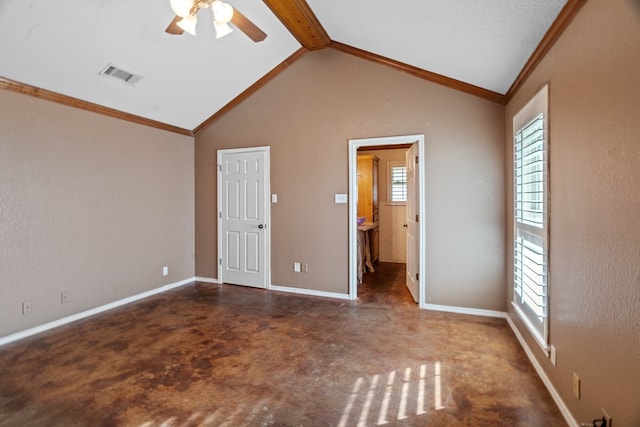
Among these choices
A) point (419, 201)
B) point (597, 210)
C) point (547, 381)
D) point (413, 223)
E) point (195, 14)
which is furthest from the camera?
Result: point (413, 223)

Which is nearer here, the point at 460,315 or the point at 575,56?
the point at 575,56

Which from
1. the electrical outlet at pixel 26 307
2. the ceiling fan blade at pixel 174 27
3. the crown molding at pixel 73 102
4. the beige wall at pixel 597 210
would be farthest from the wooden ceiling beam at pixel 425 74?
the electrical outlet at pixel 26 307

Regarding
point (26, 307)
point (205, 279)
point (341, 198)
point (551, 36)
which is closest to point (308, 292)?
point (341, 198)

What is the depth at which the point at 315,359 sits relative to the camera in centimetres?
272

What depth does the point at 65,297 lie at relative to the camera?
3.51 m

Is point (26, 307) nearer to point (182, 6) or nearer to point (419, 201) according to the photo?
point (182, 6)

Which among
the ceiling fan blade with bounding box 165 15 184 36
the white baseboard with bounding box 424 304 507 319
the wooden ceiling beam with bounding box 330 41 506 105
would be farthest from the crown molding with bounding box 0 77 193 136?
the white baseboard with bounding box 424 304 507 319

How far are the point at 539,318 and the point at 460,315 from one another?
1.37 m

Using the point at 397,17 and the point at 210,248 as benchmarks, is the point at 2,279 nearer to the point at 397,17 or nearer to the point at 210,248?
the point at 210,248

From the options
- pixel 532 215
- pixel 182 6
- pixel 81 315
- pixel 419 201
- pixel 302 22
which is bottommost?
pixel 81 315

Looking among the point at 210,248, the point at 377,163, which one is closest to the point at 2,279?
the point at 210,248

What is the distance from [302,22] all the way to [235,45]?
81cm

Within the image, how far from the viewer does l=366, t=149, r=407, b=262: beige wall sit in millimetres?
6660

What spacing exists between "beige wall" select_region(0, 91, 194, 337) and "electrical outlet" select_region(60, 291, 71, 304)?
0.03m
